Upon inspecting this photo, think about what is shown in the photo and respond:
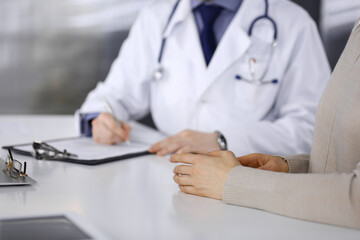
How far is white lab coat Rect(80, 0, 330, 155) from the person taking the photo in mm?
1604

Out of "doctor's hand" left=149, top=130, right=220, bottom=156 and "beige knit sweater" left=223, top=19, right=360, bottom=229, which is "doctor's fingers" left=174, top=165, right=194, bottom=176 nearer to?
"beige knit sweater" left=223, top=19, right=360, bottom=229

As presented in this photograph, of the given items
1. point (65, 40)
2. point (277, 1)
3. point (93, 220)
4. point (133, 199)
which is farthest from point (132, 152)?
point (65, 40)

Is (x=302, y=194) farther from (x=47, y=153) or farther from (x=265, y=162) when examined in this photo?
(x=47, y=153)

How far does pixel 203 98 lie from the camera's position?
1687 millimetres

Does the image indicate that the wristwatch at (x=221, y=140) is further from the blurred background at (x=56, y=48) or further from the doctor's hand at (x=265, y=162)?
the blurred background at (x=56, y=48)

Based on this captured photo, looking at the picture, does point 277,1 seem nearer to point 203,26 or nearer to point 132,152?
point 203,26

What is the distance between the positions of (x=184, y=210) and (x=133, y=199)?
110mm

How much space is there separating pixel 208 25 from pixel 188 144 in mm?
618

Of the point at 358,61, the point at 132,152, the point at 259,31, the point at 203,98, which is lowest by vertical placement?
the point at 132,152

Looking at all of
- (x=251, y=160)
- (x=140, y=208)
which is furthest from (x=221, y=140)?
(x=140, y=208)

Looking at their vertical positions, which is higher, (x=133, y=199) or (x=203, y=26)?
(x=203, y=26)

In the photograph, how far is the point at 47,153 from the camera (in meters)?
1.18

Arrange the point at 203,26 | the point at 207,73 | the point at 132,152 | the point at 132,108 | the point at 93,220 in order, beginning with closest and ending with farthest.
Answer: the point at 93,220
the point at 132,152
the point at 207,73
the point at 203,26
the point at 132,108

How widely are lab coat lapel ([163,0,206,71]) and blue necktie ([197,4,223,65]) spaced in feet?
0.09
